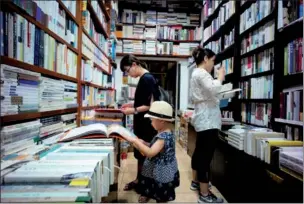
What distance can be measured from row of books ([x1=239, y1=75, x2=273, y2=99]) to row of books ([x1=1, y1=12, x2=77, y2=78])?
5.74 feet

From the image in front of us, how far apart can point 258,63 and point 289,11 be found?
653 mm

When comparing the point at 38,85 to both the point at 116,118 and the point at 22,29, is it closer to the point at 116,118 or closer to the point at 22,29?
the point at 22,29

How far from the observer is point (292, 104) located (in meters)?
1.68

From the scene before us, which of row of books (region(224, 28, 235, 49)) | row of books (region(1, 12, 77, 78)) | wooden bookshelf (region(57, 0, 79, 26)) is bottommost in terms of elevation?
row of books (region(1, 12, 77, 78))

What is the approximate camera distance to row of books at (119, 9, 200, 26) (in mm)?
4559

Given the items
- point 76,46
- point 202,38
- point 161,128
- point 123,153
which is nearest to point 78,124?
point 76,46

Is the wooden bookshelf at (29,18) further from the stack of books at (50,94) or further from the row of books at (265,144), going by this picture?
the row of books at (265,144)

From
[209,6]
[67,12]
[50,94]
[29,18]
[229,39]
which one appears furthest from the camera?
[209,6]

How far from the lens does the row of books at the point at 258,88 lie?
82.7 inches

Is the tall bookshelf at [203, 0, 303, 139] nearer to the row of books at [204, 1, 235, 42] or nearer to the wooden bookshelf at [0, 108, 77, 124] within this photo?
the row of books at [204, 1, 235, 42]

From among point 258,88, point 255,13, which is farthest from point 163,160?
point 255,13

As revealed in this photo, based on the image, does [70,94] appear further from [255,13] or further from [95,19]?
[255,13]

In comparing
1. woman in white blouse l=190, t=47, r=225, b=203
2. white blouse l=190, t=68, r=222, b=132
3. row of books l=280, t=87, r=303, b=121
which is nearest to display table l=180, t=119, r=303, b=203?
woman in white blouse l=190, t=47, r=225, b=203

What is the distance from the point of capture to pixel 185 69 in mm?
4887
